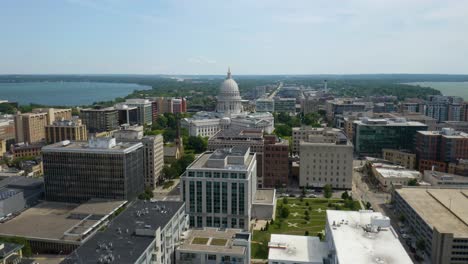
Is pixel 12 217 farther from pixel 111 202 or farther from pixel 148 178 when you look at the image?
pixel 148 178

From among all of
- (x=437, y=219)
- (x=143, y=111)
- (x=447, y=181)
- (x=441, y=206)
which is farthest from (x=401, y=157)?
(x=143, y=111)

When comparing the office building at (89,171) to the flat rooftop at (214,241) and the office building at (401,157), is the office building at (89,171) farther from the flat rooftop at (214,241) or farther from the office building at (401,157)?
the office building at (401,157)

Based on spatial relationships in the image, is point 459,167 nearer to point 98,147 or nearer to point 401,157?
point 401,157

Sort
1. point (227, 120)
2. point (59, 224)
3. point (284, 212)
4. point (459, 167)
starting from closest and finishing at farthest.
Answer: point (59, 224) → point (284, 212) → point (459, 167) → point (227, 120)

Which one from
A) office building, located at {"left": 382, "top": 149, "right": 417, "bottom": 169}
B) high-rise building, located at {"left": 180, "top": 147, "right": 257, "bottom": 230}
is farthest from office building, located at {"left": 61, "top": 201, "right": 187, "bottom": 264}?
office building, located at {"left": 382, "top": 149, "right": 417, "bottom": 169}

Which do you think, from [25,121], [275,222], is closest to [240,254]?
[275,222]

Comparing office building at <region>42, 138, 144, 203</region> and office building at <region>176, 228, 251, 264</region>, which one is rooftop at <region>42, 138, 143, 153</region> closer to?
office building at <region>42, 138, 144, 203</region>
